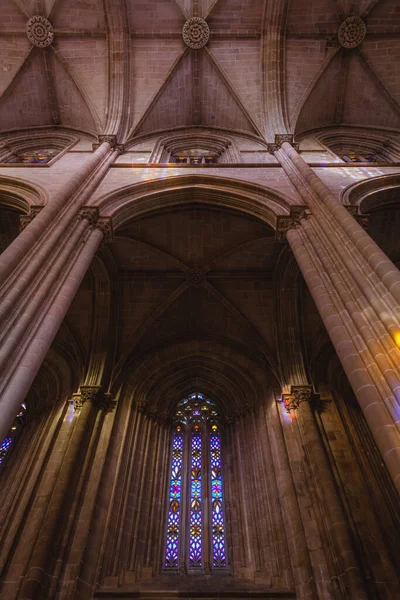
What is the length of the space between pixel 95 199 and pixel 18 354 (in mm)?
4206

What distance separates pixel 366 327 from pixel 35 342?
3.61 m

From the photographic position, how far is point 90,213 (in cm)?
676

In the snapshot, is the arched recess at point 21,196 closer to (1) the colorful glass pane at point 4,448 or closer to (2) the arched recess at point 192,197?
(2) the arched recess at point 192,197

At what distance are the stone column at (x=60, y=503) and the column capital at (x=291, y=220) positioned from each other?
5477 mm

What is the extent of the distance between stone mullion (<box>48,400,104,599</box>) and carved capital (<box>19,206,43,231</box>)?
14.8 feet

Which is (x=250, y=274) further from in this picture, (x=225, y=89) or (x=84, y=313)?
(x=225, y=89)

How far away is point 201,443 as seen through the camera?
30.9ft

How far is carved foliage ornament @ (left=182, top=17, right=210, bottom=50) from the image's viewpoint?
39.5 feet

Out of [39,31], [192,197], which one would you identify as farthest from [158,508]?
[39,31]

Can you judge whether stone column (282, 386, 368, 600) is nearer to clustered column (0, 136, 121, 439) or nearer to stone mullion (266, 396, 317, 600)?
stone mullion (266, 396, 317, 600)

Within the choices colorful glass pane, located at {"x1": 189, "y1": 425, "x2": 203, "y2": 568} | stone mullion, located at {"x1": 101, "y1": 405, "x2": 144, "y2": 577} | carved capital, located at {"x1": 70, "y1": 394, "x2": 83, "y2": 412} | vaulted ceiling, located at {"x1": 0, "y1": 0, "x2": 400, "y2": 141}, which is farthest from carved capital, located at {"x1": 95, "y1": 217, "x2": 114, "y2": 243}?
vaulted ceiling, located at {"x1": 0, "y1": 0, "x2": 400, "y2": 141}

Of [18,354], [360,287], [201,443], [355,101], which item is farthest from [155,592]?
[355,101]

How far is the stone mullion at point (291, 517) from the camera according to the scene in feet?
20.0

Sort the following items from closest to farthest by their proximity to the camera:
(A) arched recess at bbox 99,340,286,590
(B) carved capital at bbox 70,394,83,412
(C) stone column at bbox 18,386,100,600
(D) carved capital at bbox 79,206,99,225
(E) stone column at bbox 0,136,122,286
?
1. (E) stone column at bbox 0,136,122,286
2. (C) stone column at bbox 18,386,100,600
3. (D) carved capital at bbox 79,206,99,225
4. (A) arched recess at bbox 99,340,286,590
5. (B) carved capital at bbox 70,394,83,412
